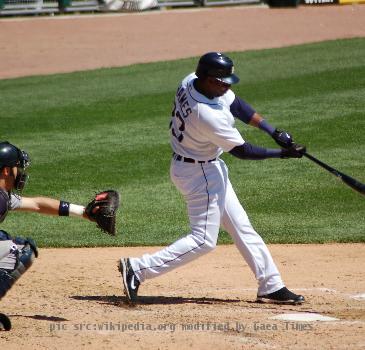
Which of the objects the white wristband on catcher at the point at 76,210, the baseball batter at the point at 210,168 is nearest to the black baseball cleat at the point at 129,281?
the baseball batter at the point at 210,168

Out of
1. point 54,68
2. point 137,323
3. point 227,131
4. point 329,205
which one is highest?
point 227,131

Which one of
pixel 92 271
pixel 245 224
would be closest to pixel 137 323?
pixel 245 224

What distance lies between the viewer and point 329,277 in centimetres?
740

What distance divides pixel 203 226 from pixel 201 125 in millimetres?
703

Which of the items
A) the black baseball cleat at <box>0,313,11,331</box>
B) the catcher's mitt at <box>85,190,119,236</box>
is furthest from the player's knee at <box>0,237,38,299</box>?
the catcher's mitt at <box>85,190,119,236</box>

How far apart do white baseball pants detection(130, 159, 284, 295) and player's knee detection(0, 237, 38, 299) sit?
34.1 inches

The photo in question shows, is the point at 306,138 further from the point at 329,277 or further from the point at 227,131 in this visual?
the point at 227,131

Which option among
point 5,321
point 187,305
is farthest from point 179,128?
point 5,321

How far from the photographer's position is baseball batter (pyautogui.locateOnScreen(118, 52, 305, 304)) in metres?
6.29

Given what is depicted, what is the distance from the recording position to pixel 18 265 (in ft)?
19.1

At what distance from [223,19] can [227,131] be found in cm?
1714

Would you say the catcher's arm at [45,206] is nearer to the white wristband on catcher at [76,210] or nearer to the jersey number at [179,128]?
the white wristband on catcher at [76,210]

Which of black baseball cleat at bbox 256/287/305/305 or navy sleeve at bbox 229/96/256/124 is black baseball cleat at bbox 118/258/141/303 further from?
navy sleeve at bbox 229/96/256/124

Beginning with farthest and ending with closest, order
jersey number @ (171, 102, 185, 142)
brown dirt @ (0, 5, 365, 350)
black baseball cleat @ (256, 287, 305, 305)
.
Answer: black baseball cleat @ (256, 287, 305, 305) < jersey number @ (171, 102, 185, 142) < brown dirt @ (0, 5, 365, 350)
